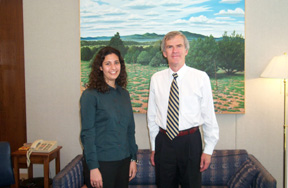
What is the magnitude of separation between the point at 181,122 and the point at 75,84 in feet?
5.99

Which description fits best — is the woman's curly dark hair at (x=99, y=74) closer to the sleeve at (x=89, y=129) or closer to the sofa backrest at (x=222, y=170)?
the sleeve at (x=89, y=129)

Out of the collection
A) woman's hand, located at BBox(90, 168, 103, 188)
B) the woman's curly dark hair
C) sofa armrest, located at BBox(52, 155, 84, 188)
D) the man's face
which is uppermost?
the man's face

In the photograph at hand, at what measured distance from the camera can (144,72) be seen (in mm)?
3102

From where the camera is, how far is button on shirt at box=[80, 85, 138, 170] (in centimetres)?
169

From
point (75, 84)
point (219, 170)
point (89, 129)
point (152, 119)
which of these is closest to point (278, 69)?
point (219, 170)

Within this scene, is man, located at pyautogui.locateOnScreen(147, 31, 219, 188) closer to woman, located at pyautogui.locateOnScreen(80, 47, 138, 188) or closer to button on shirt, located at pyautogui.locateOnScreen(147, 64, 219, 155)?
button on shirt, located at pyautogui.locateOnScreen(147, 64, 219, 155)

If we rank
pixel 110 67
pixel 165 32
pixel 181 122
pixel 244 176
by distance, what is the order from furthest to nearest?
1. pixel 165 32
2. pixel 244 176
3. pixel 181 122
4. pixel 110 67

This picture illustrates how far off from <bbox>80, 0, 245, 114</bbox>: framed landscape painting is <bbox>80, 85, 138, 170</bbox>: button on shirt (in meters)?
1.28

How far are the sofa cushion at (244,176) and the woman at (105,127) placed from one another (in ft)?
4.45

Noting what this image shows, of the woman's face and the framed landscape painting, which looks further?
the framed landscape painting

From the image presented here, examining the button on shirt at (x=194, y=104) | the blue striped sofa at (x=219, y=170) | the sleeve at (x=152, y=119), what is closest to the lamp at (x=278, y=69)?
the blue striped sofa at (x=219, y=170)

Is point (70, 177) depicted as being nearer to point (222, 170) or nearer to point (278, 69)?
point (222, 170)

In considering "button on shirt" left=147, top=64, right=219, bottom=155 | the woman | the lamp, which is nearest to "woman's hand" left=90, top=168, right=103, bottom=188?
the woman

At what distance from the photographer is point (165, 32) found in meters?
3.06
